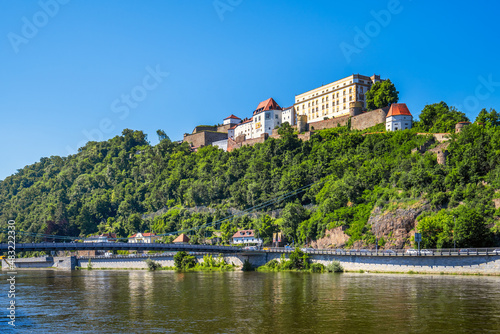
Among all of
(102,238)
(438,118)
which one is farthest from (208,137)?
(438,118)

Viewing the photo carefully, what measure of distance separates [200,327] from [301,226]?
149ft

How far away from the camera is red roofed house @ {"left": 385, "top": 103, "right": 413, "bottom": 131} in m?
81.8

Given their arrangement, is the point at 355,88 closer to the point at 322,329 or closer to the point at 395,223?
the point at 395,223

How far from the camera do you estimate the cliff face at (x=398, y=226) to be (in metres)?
55.1

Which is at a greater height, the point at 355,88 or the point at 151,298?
the point at 355,88

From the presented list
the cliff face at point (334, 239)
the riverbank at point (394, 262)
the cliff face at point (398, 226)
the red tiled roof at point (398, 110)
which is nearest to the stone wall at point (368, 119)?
the red tiled roof at point (398, 110)

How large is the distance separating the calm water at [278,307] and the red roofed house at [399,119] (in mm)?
40770

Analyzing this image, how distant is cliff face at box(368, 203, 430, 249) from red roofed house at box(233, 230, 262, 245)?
24.0 m

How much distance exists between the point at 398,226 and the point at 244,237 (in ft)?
96.8

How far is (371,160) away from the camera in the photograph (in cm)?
7488

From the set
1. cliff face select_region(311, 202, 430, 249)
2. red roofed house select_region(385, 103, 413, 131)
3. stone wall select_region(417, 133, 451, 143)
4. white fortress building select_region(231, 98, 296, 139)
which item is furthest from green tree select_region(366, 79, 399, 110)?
cliff face select_region(311, 202, 430, 249)

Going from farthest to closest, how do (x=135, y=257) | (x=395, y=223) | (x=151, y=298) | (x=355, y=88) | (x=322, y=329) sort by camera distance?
(x=355, y=88) < (x=135, y=257) < (x=395, y=223) < (x=151, y=298) < (x=322, y=329)

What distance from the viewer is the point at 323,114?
99.3 metres

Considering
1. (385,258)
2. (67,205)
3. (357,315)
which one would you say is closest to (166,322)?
(357,315)
